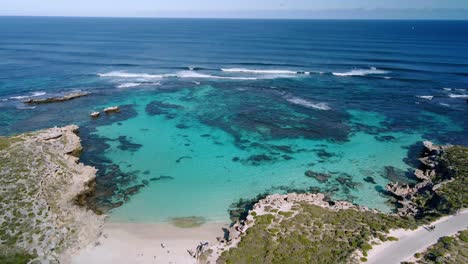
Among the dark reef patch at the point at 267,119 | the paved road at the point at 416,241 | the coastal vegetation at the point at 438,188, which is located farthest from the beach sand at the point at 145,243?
the coastal vegetation at the point at 438,188

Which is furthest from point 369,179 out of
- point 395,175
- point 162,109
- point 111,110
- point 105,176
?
point 111,110

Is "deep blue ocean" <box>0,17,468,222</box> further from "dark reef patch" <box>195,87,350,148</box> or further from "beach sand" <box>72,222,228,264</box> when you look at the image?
"beach sand" <box>72,222,228,264</box>

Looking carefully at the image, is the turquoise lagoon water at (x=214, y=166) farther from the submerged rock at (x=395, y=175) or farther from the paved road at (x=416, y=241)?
the paved road at (x=416, y=241)

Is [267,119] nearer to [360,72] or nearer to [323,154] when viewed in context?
[323,154]

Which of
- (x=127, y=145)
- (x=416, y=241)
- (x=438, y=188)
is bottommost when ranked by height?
(x=416, y=241)

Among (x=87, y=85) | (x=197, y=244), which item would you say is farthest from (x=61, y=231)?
(x=87, y=85)

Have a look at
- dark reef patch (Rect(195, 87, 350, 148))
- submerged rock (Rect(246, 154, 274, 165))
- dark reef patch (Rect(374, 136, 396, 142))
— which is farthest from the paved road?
dark reef patch (Rect(195, 87, 350, 148))

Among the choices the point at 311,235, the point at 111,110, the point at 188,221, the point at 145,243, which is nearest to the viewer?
the point at 311,235

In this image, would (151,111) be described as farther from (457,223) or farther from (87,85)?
(457,223)
